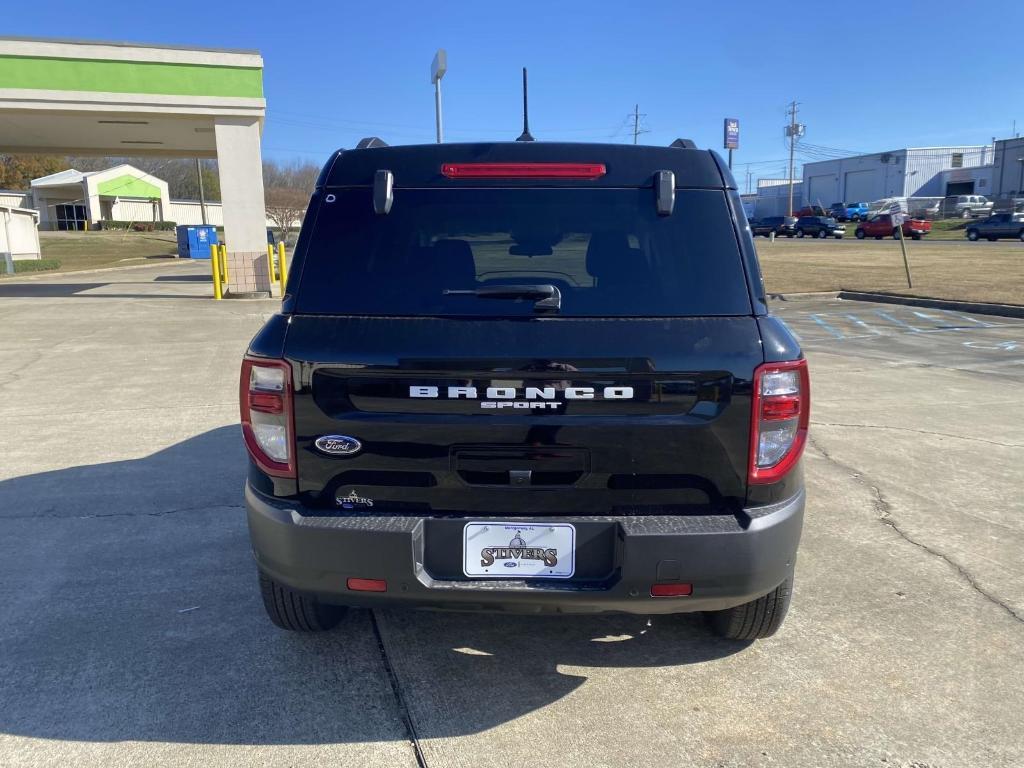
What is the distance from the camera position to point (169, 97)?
1725 centimetres

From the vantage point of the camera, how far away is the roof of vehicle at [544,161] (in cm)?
288

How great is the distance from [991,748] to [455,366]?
2234mm

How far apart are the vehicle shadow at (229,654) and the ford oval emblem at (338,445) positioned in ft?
3.25

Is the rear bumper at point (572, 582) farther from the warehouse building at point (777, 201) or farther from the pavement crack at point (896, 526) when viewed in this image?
the warehouse building at point (777, 201)

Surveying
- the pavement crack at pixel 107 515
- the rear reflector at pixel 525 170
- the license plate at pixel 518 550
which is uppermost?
the rear reflector at pixel 525 170

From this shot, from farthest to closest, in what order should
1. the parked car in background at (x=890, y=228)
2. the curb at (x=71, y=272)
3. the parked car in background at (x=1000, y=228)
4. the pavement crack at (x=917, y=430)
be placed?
1. the parked car in background at (x=890, y=228)
2. the parked car in background at (x=1000, y=228)
3. the curb at (x=71, y=272)
4. the pavement crack at (x=917, y=430)

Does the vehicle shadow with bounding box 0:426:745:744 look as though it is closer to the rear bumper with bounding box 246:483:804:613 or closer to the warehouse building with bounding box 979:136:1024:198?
the rear bumper with bounding box 246:483:804:613

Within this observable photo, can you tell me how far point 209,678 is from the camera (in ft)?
10.1

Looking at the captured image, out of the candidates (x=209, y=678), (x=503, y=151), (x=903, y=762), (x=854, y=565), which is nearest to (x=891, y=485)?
(x=854, y=565)

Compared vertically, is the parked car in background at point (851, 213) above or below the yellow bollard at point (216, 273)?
above

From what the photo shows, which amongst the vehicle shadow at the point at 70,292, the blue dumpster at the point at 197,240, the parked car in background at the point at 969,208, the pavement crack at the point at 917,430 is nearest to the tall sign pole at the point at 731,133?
the parked car in background at the point at 969,208

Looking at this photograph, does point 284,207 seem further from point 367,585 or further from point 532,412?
point 532,412

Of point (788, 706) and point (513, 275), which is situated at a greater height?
point (513, 275)

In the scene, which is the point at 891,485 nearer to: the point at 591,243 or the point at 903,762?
the point at 903,762
